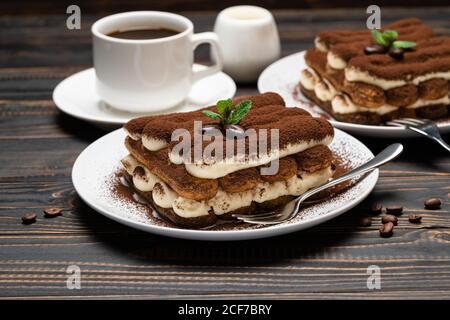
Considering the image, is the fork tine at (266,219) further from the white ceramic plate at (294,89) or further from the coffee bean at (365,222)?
the white ceramic plate at (294,89)

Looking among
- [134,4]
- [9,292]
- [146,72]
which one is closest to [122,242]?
[9,292]

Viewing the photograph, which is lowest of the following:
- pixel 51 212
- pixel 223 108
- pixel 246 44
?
pixel 51 212

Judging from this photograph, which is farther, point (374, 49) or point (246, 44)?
point (246, 44)

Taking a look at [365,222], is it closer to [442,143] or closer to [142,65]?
[442,143]

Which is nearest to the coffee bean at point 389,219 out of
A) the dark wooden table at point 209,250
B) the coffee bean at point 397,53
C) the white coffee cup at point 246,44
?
the dark wooden table at point 209,250

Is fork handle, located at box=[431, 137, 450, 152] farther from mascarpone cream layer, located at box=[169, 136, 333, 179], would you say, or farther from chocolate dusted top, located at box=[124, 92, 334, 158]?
mascarpone cream layer, located at box=[169, 136, 333, 179]

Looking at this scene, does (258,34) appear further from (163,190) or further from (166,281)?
(166,281)

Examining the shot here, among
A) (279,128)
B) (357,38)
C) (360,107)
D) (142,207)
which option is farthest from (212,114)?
(357,38)
